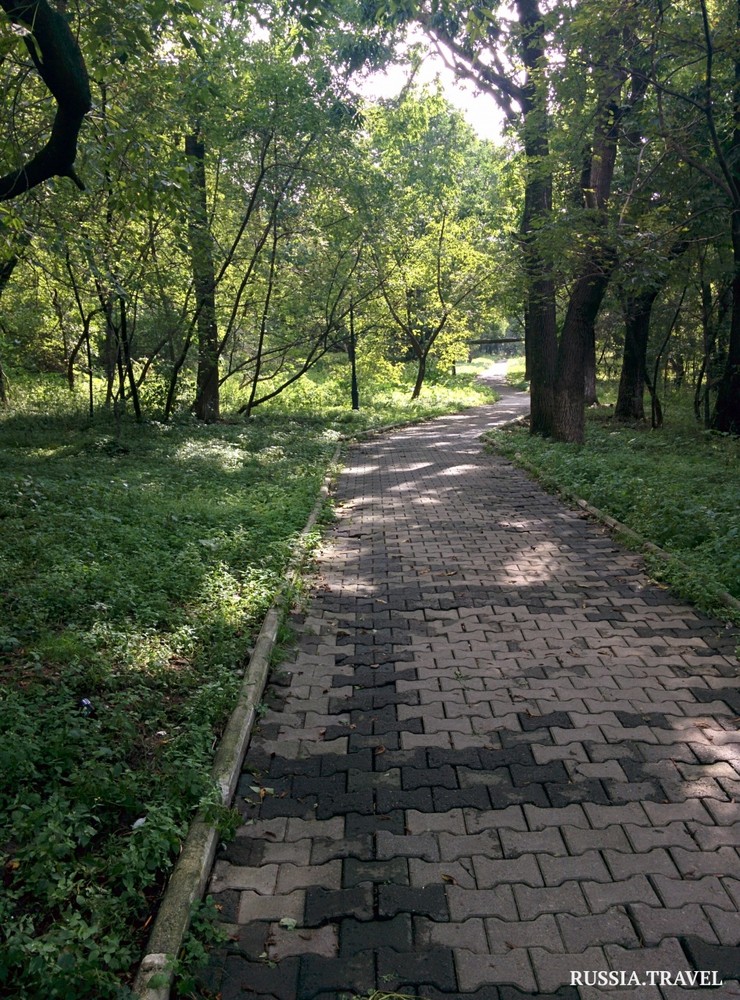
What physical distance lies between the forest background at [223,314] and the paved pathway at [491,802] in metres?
0.51

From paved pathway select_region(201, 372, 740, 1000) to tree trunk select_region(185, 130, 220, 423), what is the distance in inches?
451

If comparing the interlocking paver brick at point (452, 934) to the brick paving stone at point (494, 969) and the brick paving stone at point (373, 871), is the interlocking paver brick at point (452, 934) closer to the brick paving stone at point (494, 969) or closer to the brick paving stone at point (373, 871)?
the brick paving stone at point (494, 969)

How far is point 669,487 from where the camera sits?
9586mm

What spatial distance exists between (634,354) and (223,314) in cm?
1170

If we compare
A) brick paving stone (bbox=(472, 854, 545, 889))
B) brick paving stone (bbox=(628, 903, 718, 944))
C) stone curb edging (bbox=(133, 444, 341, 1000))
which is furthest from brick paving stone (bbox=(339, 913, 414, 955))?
brick paving stone (bbox=(628, 903, 718, 944))

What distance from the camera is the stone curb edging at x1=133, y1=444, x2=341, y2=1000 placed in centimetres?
249

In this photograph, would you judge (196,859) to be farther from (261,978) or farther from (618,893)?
(618,893)

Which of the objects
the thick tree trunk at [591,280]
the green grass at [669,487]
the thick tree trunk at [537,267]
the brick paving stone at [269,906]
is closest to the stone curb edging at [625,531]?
the green grass at [669,487]

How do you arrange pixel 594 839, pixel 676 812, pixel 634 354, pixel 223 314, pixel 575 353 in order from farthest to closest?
pixel 223 314 < pixel 634 354 < pixel 575 353 < pixel 676 812 < pixel 594 839

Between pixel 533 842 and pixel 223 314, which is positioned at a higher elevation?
pixel 223 314

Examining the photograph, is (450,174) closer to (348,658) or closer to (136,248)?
(136,248)

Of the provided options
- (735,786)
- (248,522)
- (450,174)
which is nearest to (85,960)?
(735,786)

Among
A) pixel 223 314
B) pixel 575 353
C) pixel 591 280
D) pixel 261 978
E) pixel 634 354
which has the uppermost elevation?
pixel 223 314

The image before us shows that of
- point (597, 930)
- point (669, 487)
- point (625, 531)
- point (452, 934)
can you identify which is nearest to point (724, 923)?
point (597, 930)
